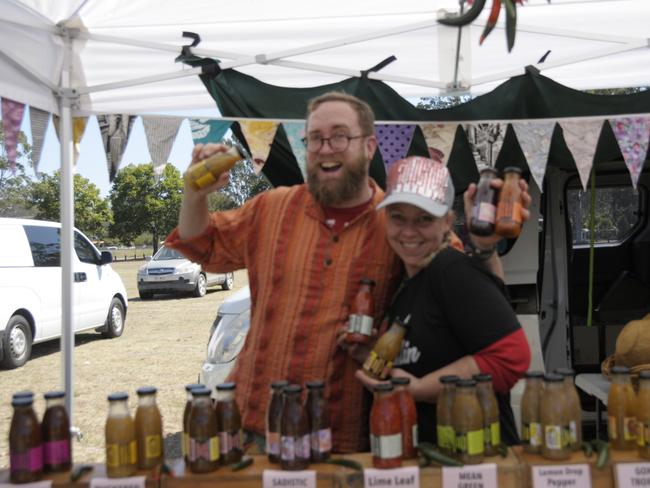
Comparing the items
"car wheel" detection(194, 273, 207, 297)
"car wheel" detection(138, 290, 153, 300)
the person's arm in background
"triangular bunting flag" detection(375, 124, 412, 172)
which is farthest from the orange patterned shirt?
"car wheel" detection(138, 290, 153, 300)

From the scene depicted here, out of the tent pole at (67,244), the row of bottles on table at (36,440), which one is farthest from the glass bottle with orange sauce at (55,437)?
the tent pole at (67,244)

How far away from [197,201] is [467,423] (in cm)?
116

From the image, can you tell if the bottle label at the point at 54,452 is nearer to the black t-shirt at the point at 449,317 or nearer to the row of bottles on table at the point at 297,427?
the row of bottles on table at the point at 297,427

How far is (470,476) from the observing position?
170 cm

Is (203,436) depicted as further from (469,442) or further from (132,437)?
(469,442)

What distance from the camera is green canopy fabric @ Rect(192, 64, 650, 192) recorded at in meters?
4.02

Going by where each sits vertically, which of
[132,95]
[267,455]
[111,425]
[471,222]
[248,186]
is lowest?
[267,455]

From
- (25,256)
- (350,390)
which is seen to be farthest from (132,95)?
(25,256)

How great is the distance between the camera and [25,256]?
854 centimetres

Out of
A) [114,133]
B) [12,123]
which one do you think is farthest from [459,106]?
[12,123]

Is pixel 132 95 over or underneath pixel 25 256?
over

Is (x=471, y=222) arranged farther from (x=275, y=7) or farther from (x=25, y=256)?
(x=25, y=256)

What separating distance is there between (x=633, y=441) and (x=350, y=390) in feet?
2.92

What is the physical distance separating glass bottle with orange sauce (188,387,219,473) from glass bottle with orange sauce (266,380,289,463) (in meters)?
0.16
